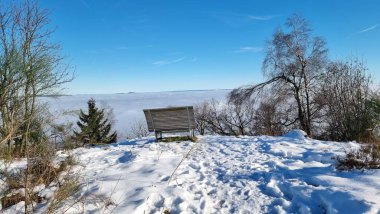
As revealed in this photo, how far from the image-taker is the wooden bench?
8.45 m

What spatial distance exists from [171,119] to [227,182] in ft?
13.5

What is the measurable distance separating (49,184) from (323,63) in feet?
60.7

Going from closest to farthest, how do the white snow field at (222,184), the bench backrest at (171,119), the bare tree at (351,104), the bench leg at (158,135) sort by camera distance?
1. the white snow field at (222,184)
2. the bench backrest at (171,119)
3. the bench leg at (158,135)
4. the bare tree at (351,104)

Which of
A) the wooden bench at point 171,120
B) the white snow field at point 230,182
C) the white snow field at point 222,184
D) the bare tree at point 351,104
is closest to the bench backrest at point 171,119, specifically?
the wooden bench at point 171,120

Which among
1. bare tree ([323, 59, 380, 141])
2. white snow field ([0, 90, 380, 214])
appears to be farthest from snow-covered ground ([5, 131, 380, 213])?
bare tree ([323, 59, 380, 141])

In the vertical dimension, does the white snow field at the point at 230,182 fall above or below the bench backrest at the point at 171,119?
below

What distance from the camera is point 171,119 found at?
859cm

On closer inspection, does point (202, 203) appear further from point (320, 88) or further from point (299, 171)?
point (320, 88)

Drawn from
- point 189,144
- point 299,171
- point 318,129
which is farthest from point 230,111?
point 299,171

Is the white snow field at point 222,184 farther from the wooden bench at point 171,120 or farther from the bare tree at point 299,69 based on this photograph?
the bare tree at point 299,69

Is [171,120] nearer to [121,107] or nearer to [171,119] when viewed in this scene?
[171,119]

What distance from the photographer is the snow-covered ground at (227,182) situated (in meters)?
3.68

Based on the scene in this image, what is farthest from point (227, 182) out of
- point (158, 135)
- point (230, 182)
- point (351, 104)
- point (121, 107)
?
point (121, 107)

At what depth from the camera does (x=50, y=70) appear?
7.30 m
